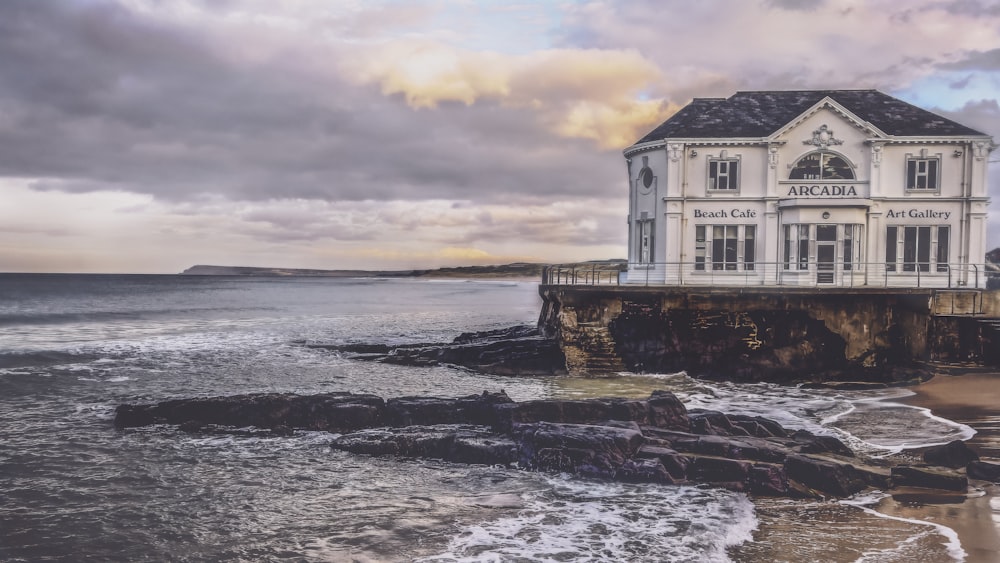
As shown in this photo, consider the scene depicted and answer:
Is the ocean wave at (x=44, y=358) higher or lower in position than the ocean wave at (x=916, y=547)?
lower

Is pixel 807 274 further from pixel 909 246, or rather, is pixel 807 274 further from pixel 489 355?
pixel 489 355

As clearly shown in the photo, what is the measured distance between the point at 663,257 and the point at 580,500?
18984 millimetres

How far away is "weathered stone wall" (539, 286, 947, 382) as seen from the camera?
25562 mm

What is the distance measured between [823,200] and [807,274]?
3.02m

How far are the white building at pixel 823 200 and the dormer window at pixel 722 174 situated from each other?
4 cm

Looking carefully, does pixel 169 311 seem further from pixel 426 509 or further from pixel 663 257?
pixel 426 509

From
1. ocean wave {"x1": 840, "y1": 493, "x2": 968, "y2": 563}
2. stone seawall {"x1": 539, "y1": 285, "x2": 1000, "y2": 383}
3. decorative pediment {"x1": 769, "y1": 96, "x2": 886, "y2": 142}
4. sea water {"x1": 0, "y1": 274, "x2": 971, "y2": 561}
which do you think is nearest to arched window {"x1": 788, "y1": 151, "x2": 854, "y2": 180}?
decorative pediment {"x1": 769, "y1": 96, "x2": 886, "y2": 142}

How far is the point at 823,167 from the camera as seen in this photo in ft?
96.1

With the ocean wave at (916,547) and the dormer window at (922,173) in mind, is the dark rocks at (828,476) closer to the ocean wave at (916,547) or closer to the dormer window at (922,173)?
the ocean wave at (916,547)

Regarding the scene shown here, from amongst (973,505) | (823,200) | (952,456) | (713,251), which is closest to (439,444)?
(973,505)

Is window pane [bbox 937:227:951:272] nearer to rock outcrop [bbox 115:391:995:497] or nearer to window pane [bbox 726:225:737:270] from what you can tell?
window pane [bbox 726:225:737:270]

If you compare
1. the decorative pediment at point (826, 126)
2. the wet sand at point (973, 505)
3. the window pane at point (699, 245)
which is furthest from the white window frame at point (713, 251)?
the wet sand at point (973, 505)

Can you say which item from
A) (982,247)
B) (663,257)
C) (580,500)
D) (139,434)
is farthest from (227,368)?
(982,247)

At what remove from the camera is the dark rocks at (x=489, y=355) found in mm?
27375
